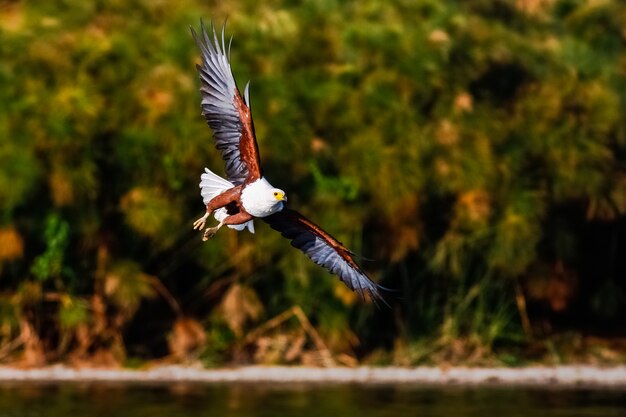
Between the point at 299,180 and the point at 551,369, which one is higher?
the point at 299,180

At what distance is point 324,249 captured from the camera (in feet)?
27.6

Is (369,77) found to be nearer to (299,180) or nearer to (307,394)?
(299,180)

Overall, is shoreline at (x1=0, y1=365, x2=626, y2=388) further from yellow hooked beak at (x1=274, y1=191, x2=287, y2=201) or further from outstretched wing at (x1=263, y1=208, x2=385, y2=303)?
yellow hooked beak at (x1=274, y1=191, x2=287, y2=201)

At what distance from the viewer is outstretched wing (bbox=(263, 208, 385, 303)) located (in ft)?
27.0

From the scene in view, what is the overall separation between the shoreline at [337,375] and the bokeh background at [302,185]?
26 centimetres

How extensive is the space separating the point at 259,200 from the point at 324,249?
892 millimetres

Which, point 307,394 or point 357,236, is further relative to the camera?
point 357,236

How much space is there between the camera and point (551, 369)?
12273 mm

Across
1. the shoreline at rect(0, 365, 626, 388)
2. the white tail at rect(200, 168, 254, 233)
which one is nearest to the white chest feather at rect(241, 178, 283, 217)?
the white tail at rect(200, 168, 254, 233)

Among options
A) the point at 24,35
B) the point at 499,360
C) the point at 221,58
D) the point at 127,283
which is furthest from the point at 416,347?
the point at 221,58

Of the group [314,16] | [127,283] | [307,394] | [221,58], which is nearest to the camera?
[221,58]

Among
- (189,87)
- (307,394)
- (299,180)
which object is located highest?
(189,87)

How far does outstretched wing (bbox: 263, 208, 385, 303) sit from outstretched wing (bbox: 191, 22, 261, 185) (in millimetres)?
381

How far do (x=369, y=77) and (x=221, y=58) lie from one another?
194 inches
